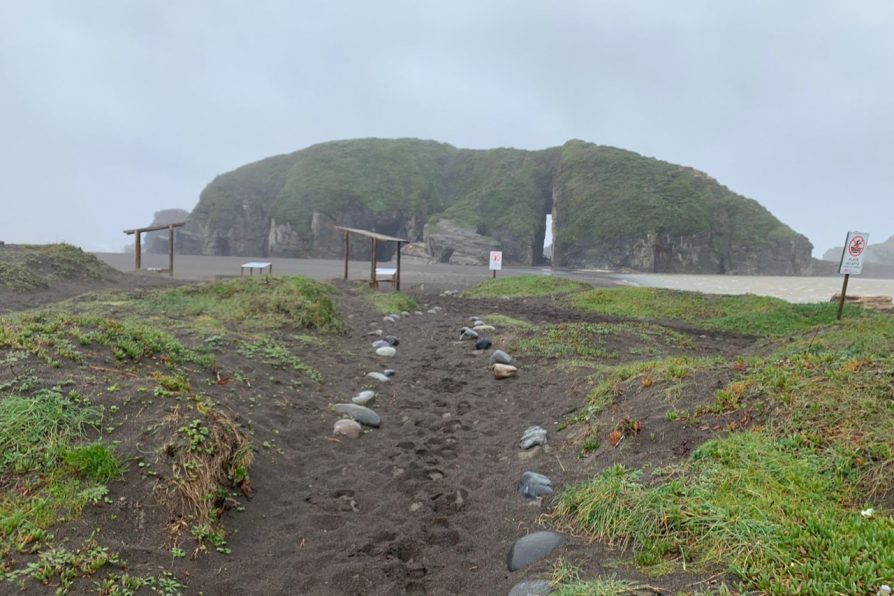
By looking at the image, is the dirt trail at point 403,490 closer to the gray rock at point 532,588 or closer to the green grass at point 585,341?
the gray rock at point 532,588

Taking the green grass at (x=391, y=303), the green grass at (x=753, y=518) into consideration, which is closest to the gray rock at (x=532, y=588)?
the green grass at (x=753, y=518)

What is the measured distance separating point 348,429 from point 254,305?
6389 mm

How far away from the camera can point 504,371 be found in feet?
28.4

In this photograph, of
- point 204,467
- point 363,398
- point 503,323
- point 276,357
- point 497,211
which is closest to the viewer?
point 204,467

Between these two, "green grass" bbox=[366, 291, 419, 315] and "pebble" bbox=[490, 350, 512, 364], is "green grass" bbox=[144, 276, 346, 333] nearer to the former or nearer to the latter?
"green grass" bbox=[366, 291, 419, 315]

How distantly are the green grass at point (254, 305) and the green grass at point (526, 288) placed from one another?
13203mm

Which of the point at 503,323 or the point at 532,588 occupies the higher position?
the point at 503,323

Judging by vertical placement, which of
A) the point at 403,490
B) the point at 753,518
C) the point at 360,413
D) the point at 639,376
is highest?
the point at 639,376

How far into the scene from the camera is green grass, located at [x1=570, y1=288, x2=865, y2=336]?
16422 millimetres

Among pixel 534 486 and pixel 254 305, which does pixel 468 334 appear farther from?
pixel 534 486

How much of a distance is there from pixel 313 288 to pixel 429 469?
8.88 metres

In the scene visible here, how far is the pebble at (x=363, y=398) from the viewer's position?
7.34 meters

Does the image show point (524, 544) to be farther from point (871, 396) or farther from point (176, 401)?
point (176, 401)

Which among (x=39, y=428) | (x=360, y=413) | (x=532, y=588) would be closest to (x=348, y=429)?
(x=360, y=413)
